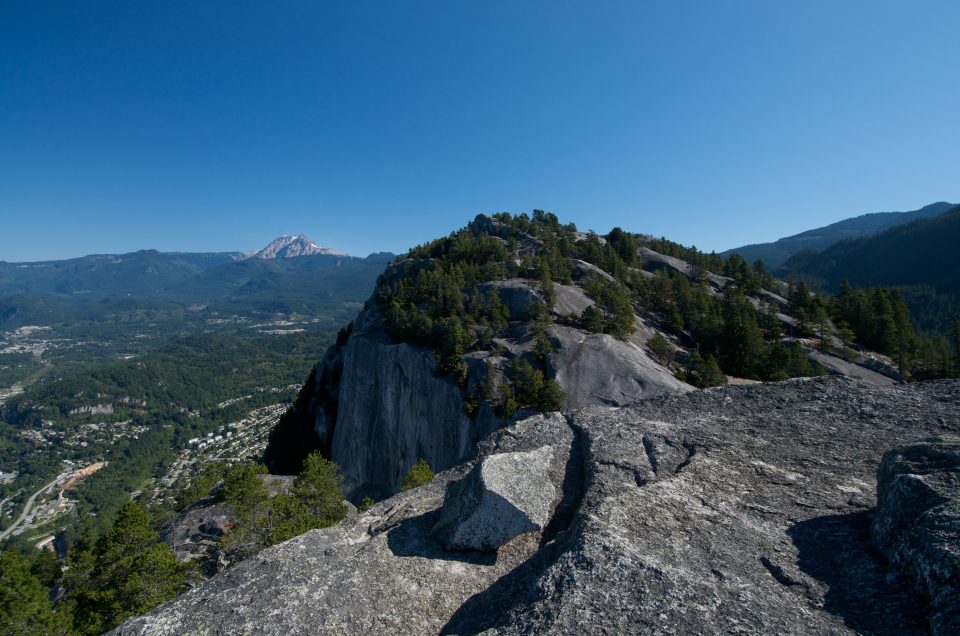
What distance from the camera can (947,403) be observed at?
14.0 metres

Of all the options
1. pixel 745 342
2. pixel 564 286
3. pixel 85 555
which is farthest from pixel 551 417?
pixel 564 286

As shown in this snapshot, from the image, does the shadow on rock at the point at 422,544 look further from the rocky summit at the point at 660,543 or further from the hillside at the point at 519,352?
the hillside at the point at 519,352

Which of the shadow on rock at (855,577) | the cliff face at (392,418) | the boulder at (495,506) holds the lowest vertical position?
the cliff face at (392,418)

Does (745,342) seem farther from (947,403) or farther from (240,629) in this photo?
(240,629)

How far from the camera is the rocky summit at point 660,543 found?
22.5 feet

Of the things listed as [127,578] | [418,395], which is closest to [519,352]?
[418,395]

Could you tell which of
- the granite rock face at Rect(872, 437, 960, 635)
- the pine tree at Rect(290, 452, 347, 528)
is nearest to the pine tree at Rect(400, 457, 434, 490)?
the pine tree at Rect(290, 452, 347, 528)

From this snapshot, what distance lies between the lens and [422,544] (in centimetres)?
1129

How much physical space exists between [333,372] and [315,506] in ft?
159

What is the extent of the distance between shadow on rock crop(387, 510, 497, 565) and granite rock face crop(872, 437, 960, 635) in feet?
27.0

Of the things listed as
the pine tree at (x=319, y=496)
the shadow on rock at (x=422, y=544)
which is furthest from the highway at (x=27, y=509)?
the shadow on rock at (x=422, y=544)

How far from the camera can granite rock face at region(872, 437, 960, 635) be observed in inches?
245

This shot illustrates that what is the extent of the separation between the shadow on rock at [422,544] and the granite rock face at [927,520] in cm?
824

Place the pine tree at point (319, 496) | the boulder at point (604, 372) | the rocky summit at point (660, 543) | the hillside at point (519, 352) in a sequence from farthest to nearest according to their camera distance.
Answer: the hillside at point (519, 352), the boulder at point (604, 372), the pine tree at point (319, 496), the rocky summit at point (660, 543)
